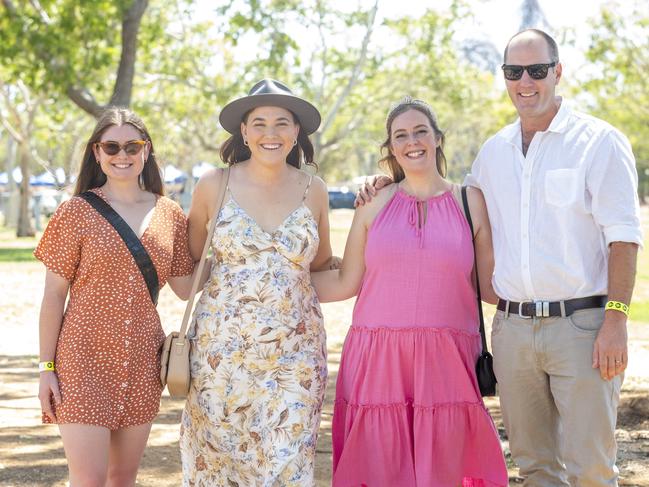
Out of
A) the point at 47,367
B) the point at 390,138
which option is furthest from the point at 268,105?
the point at 47,367

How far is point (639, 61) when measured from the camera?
1319 inches

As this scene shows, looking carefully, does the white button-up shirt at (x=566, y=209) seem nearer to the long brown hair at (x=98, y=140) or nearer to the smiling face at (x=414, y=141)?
the smiling face at (x=414, y=141)

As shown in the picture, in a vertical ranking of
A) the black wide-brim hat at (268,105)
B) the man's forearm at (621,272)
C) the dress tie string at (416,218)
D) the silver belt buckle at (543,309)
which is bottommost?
Answer: the silver belt buckle at (543,309)

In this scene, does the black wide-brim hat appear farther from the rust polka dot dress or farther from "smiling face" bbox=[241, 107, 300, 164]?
the rust polka dot dress

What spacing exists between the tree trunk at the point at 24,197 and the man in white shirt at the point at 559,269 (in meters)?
26.5

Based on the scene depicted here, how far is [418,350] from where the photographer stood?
4.61 meters

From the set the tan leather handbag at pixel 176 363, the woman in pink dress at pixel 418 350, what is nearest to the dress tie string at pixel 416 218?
the woman in pink dress at pixel 418 350

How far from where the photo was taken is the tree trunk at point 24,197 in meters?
29.4

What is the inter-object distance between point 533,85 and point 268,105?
1231 millimetres

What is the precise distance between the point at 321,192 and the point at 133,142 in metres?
0.99

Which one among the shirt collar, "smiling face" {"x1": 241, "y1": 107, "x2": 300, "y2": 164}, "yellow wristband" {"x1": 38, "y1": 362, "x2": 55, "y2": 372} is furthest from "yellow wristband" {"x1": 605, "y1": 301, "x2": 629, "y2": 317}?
"yellow wristband" {"x1": 38, "y1": 362, "x2": 55, "y2": 372}

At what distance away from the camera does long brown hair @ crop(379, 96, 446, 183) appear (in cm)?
483

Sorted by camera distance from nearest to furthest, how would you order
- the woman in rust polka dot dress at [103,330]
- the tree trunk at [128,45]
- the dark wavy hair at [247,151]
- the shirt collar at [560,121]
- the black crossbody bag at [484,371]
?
the woman in rust polka dot dress at [103,330], the shirt collar at [560,121], the black crossbody bag at [484,371], the dark wavy hair at [247,151], the tree trunk at [128,45]

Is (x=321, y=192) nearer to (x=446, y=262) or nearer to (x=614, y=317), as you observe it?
(x=446, y=262)
